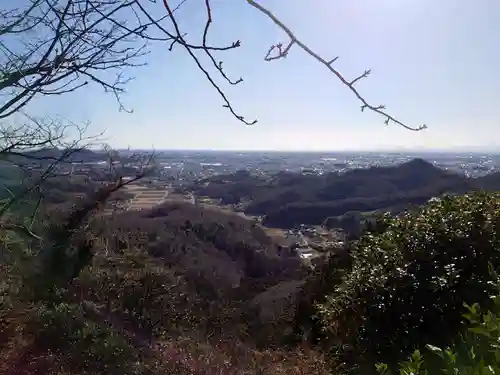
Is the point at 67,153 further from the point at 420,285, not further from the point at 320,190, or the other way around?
the point at 320,190

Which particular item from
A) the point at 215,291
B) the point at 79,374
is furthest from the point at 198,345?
the point at 215,291

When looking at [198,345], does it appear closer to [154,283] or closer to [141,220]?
[154,283]

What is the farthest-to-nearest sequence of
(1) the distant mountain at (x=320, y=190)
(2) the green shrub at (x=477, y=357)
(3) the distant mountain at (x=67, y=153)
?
(1) the distant mountain at (x=320, y=190), (3) the distant mountain at (x=67, y=153), (2) the green shrub at (x=477, y=357)

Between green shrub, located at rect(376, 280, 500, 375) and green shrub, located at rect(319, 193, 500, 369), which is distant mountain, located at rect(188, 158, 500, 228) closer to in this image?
green shrub, located at rect(319, 193, 500, 369)

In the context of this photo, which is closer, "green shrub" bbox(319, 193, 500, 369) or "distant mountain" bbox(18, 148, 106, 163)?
"distant mountain" bbox(18, 148, 106, 163)

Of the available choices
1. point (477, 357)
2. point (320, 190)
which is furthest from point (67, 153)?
point (320, 190)

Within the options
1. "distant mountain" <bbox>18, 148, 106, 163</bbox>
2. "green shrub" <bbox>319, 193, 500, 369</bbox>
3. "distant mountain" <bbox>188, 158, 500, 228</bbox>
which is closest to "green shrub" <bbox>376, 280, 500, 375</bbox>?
"green shrub" <bbox>319, 193, 500, 369</bbox>

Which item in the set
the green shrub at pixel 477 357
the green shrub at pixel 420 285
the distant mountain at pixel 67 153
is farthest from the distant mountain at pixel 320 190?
the green shrub at pixel 477 357

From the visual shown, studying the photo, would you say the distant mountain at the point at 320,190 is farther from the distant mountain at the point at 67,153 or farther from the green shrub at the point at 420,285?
the distant mountain at the point at 67,153
